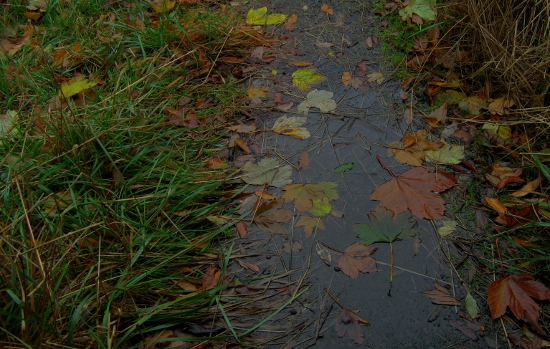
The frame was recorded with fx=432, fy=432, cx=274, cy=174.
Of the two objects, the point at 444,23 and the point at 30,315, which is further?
the point at 444,23

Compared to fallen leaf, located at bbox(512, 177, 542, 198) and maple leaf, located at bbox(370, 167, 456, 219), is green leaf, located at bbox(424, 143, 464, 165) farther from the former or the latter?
fallen leaf, located at bbox(512, 177, 542, 198)

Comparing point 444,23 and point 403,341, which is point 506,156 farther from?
point 403,341

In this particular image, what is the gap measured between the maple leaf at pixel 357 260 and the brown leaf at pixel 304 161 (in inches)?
20.1

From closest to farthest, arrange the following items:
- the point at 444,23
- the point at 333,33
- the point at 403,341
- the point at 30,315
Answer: the point at 30,315 < the point at 403,341 < the point at 444,23 < the point at 333,33

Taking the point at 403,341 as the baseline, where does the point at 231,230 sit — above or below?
above

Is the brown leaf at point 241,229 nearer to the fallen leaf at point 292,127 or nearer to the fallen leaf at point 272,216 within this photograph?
the fallen leaf at point 272,216

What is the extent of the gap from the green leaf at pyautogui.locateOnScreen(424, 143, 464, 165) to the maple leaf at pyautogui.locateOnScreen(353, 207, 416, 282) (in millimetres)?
407

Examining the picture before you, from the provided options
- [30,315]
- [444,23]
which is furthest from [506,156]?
[30,315]

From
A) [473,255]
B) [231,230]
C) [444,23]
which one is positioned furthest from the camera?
[444,23]

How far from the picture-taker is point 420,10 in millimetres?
2781

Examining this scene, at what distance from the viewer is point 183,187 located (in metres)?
2.06

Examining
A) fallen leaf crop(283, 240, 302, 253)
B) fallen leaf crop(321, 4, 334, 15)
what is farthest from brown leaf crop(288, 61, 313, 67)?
fallen leaf crop(283, 240, 302, 253)

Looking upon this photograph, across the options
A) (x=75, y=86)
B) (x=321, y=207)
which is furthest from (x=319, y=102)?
(x=75, y=86)

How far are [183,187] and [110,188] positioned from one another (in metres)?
0.35
